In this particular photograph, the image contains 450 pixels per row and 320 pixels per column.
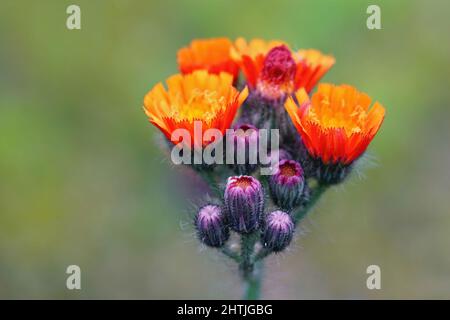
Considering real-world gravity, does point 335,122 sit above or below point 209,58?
below

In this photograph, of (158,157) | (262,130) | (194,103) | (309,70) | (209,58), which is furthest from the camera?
(158,157)

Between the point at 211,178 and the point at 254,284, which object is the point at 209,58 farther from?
the point at 254,284

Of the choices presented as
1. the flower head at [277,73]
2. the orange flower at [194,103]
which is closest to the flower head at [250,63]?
the flower head at [277,73]

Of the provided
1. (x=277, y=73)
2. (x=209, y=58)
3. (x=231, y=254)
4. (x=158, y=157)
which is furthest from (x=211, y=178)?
(x=158, y=157)

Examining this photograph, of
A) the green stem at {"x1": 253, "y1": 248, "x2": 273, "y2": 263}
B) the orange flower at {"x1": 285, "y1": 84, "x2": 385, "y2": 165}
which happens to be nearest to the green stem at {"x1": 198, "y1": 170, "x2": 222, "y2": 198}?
the green stem at {"x1": 253, "y1": 248, "x2": 273, "y2": 263}

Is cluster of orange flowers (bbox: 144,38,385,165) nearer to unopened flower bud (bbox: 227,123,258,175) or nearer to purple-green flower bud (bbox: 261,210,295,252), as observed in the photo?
unopened flower bud (bbox: 227,123,258,175)

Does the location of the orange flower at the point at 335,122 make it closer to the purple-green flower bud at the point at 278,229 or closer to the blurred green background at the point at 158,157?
the purple-green flower bud at the point at 278,229
